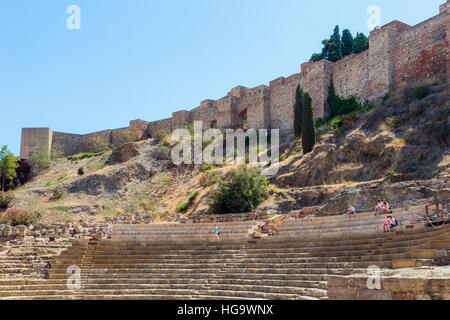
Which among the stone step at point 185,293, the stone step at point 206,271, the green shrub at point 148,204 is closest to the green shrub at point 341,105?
the green shrub at point 148,204

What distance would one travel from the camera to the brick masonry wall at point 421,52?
24.9 metres

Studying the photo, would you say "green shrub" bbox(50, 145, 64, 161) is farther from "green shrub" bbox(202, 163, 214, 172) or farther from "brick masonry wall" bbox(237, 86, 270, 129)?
"brick masonry wall" bbox(237, 86, 270, 129)

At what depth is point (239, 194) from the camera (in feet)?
77.0

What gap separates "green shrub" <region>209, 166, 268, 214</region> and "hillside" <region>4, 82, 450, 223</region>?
0.66 metres

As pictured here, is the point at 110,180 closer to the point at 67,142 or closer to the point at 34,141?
the point at 34,141

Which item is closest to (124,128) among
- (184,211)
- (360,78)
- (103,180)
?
(103,180)

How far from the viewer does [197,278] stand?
1391 cm

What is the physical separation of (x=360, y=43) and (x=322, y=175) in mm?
18262

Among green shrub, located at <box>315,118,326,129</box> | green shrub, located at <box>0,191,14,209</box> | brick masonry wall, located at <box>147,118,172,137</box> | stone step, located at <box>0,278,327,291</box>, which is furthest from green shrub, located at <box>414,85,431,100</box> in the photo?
green shrub, located at <box>0,191,14,209</box>

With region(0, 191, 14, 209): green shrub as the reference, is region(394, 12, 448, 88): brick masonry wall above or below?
above

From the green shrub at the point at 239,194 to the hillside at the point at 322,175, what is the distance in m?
0.66

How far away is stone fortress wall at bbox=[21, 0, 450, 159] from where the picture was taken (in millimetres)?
25577

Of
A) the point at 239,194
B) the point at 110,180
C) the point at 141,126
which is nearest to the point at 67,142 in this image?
the point at 141,126
